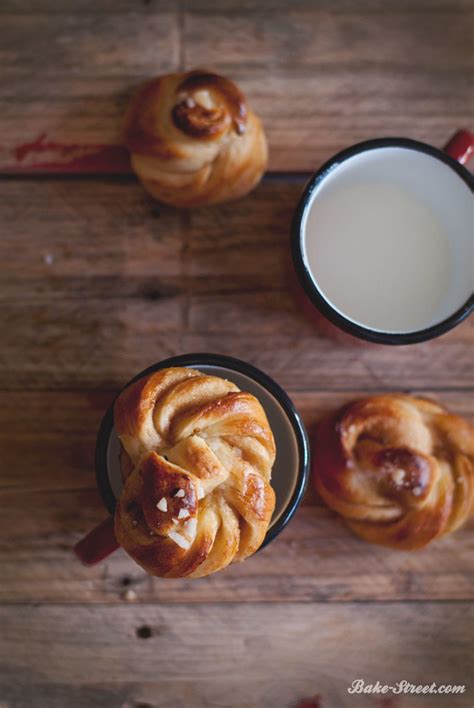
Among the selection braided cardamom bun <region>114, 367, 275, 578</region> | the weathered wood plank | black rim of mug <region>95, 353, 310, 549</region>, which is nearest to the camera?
braided cardamom bun <region>114, 367, 275, 578</region>

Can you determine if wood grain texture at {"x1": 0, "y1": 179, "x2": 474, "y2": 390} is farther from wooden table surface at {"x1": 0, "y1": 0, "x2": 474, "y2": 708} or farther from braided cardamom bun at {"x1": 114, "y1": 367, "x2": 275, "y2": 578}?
braided cardamom bun at {"x1": 114, "y1": 367, "x2": 275, "y2": 578}

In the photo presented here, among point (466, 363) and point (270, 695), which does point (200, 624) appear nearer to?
point (270, 695)

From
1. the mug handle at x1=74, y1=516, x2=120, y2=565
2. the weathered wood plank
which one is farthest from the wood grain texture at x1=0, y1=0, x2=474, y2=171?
the weathered wood plank

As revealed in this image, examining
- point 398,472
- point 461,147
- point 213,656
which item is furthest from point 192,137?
point 213,656

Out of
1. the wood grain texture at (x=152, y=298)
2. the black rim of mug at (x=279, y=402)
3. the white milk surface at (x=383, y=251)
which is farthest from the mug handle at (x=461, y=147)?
the black rim of mug at (x=279, y=402)

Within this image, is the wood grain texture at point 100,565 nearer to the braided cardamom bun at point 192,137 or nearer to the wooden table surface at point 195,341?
the wooden table surface at point 195,341

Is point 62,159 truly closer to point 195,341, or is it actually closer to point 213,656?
point 195,341

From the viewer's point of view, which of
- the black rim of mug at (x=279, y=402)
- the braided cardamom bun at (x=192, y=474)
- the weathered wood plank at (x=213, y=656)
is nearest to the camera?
the braided cardamom bun at (x=192, y=474)
